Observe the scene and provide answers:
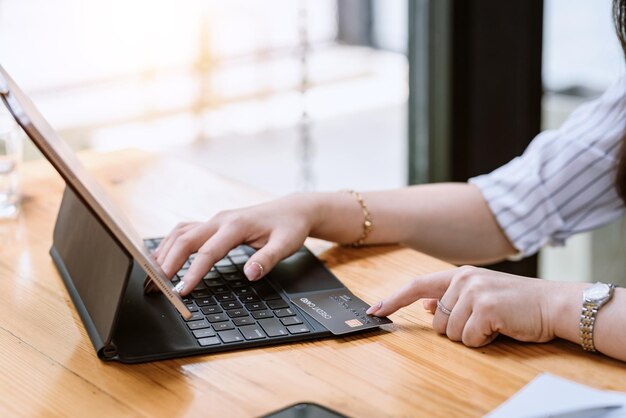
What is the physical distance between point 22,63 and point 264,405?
1410 mm

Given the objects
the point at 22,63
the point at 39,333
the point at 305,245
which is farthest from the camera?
the point at 22,63

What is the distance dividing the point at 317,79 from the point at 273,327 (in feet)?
4.70

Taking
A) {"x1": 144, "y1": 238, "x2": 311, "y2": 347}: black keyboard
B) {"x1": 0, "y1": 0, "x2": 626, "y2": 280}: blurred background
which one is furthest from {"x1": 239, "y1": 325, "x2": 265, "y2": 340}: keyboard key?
{"x1": 0, "y1": 0, "x2": 626, "y2": 280}: blurred background

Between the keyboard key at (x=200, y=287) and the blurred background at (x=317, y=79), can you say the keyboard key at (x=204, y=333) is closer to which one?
the keyboard key at (x=200, y=287)

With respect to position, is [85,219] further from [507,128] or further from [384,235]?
[507,128]

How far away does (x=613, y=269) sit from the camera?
7.74ft

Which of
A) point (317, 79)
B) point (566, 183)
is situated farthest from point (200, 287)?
point (317, 79)

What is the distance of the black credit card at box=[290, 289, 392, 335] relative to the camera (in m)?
1.04

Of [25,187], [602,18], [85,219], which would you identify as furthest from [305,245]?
[602,18]

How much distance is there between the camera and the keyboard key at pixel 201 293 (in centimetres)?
113

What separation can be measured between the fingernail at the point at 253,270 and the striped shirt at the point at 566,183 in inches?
17.7

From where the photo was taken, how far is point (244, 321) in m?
1.06

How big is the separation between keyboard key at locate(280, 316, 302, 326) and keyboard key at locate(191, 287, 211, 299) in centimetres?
12

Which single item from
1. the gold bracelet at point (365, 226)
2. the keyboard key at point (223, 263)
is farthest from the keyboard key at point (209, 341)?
the gold bracelet at point (365, 226)
